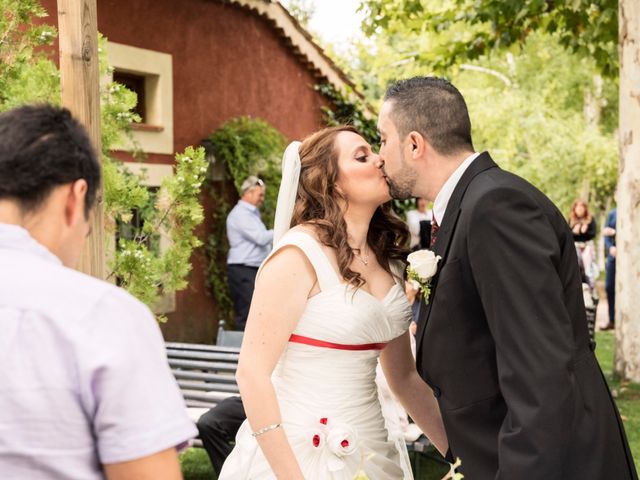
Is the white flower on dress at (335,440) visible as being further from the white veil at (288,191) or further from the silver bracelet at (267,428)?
the white veil at (288,191)

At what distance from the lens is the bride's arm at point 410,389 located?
330 centimetres

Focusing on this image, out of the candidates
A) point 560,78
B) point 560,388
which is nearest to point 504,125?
point 560,78

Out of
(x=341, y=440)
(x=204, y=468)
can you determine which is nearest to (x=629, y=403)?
(x=204, y=468)

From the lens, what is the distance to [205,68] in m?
13.1

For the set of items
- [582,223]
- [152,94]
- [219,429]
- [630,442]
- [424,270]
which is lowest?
[630,442]

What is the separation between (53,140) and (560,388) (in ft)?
4.84

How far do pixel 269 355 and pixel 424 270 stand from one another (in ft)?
2.09

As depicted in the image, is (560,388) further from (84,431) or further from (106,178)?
(106,178)

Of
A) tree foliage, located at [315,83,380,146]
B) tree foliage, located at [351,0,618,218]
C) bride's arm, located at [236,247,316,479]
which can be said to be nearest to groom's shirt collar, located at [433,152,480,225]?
bride's arm, located at [236,247,316,479]

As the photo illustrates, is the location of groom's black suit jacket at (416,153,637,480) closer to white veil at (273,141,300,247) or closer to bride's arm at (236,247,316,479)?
bride's arm at (236,247,316,479)

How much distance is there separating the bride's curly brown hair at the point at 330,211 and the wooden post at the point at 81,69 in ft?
2.78

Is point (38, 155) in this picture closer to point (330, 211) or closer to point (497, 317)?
point (497, 317)

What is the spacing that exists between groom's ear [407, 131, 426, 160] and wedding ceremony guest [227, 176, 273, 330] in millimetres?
8284

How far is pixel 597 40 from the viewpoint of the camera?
11.3 m
